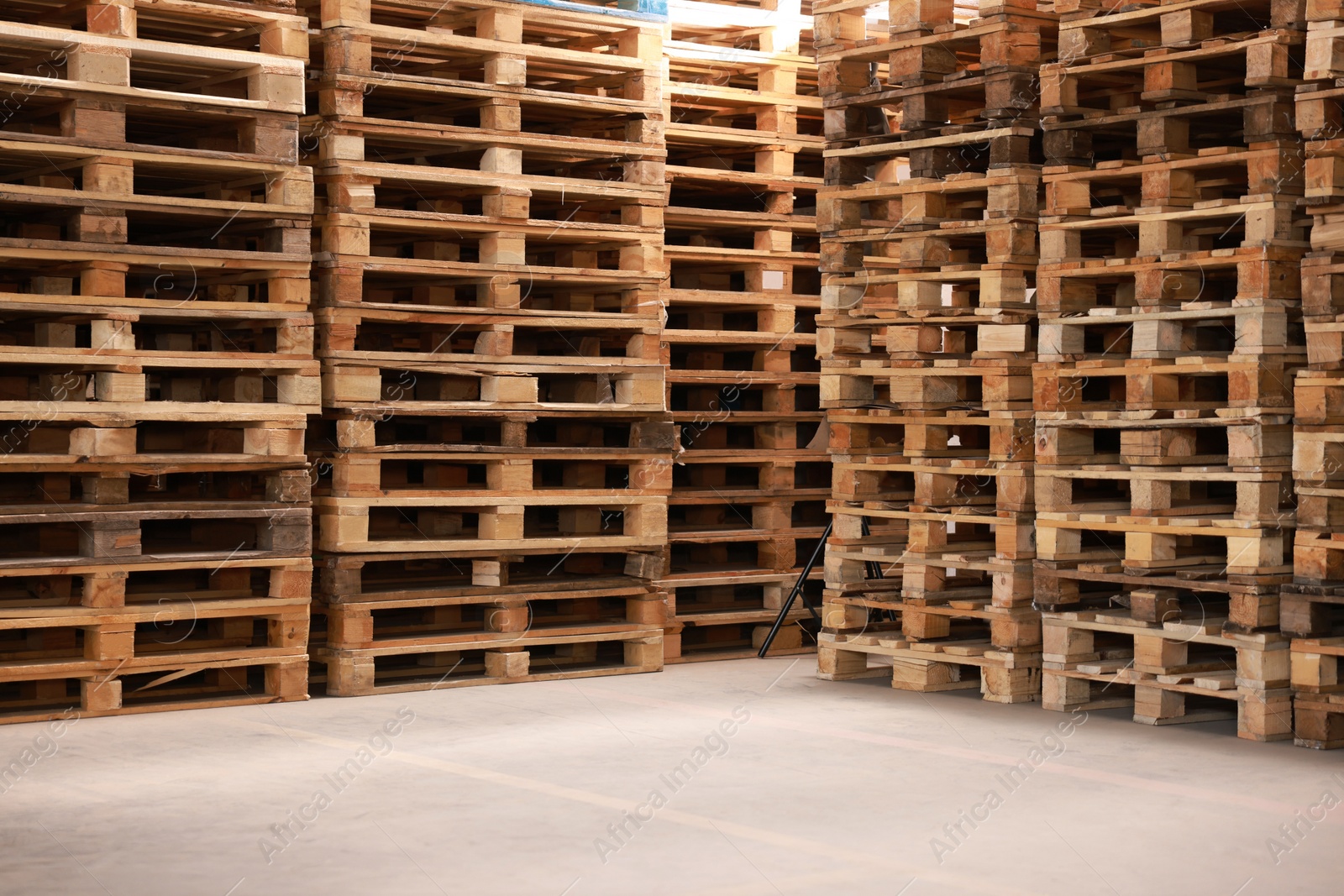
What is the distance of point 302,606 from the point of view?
29.2 ft

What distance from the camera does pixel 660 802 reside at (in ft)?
21.2

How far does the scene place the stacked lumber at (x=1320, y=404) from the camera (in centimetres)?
749

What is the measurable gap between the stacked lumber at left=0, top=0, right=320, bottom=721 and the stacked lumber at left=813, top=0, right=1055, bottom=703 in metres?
3.18

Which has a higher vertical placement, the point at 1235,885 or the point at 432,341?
the point at 432,341

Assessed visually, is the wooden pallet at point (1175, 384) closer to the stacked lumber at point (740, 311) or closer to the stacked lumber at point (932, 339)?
the stacked lumber at point (932, 339)

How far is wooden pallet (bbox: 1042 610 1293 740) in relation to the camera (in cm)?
771

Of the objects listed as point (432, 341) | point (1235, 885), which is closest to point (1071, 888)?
point (1235, 885)

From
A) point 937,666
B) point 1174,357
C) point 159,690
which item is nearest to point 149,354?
point 159,690

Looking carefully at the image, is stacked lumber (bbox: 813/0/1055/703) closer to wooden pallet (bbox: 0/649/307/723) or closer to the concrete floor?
the concrete floor

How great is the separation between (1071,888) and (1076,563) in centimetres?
353

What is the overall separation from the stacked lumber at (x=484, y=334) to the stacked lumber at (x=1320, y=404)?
393cm

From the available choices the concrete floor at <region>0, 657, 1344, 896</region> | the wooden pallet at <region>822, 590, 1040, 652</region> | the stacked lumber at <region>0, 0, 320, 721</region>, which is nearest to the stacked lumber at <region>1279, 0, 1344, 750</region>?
the concrete floor at <region>0, 657, 1344, 896</region>

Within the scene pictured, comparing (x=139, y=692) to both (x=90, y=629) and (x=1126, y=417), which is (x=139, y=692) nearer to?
(x=90, y=629)

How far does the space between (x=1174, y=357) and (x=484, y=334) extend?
154 inches
